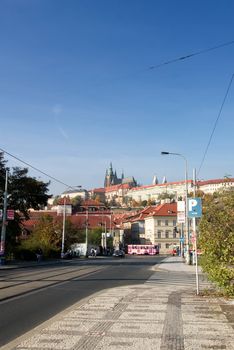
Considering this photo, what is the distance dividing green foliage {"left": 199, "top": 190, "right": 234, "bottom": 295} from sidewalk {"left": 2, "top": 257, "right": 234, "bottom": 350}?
827mm

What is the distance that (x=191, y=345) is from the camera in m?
8.65

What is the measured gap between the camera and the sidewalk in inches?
342

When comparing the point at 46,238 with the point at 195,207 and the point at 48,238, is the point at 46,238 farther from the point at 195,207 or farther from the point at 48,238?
the point at 195,207

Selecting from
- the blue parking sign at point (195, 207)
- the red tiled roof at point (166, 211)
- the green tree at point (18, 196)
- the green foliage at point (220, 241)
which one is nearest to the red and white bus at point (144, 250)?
the red tiled roof at point (166, 211)

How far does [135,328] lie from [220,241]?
5.43 meters

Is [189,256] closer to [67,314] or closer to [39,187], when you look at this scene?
[39,187]

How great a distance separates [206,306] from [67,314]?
13.5ft

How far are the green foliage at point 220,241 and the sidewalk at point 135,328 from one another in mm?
827

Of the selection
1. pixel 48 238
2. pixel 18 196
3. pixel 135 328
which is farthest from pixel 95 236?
pixel 135 328

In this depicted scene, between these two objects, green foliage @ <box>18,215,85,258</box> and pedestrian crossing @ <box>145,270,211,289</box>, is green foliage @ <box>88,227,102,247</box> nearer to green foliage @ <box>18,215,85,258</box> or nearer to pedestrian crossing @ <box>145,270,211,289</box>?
green foliage @ <box>18,215,85,258</box>

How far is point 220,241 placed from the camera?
14773 millimetres

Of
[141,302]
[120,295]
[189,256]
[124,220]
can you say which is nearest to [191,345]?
[141,302]

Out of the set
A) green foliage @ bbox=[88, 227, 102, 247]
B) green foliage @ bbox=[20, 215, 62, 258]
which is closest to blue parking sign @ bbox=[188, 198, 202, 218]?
green foliage @ bbox=[20, 215, 62, 258]

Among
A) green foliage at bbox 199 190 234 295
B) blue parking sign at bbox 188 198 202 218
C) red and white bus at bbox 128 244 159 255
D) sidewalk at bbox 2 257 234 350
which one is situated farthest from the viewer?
red and white bus at bbox 128 244 159 255
